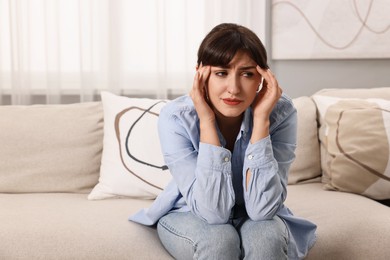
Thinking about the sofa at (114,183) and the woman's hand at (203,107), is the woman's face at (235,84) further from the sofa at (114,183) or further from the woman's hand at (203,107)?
the sofa at (114,183)

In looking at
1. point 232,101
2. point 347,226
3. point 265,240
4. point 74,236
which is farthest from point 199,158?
point 347,226

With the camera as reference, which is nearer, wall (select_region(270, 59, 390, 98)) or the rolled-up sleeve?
the rolled-up sleeve

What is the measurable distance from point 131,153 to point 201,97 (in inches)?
29.2

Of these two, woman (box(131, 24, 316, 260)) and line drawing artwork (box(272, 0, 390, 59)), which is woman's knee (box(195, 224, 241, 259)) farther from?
line drawing artwork (box(272, 0, 390, 59))

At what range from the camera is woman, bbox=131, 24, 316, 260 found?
1.62m

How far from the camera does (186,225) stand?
5.52 feet

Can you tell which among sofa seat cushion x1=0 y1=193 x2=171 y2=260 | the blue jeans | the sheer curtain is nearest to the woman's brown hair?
the blue jeans

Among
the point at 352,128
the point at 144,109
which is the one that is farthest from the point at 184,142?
the point at 352,128

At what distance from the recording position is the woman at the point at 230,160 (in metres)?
1.62

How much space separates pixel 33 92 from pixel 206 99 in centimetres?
135

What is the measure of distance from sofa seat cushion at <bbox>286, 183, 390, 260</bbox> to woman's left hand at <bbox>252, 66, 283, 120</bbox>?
A: 0.49 metres

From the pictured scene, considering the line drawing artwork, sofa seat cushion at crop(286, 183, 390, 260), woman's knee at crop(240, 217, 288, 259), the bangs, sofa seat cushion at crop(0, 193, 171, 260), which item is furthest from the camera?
the line drawing artwork

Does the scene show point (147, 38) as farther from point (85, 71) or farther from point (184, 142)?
point (184, 142)

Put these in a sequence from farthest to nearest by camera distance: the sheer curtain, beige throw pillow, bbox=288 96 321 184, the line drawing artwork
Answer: the line drawing artwork, the sheer curtain, beige throw pillow, bbox=288 96 321 184
